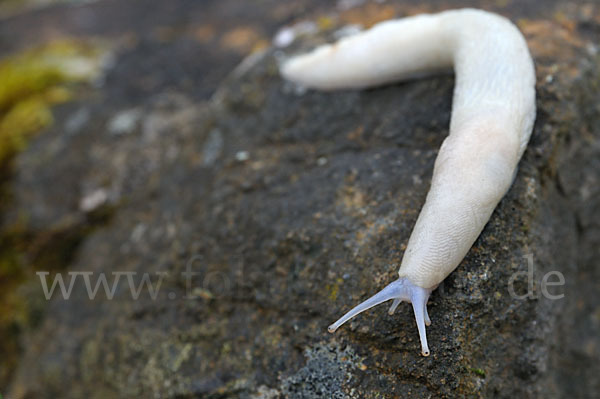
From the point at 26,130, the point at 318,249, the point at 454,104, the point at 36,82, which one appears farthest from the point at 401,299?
the point at 36,82

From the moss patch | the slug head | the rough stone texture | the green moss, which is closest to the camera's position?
the slug head

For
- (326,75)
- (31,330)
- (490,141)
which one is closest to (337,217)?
(490,141)

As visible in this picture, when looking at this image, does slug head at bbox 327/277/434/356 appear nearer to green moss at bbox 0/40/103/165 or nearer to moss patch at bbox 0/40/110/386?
moss patch at bbox 0/40/110/386

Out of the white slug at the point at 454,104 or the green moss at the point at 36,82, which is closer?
the white slug at the point at 454,104

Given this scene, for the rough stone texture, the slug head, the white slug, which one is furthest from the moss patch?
the slug head

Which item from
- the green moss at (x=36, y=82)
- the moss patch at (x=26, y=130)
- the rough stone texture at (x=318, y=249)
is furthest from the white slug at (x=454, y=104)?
the green moss at (x=36, y=82)

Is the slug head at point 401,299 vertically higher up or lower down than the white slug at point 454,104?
lower down

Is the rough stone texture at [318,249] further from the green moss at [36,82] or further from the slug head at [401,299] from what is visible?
the green moss at [36,82]

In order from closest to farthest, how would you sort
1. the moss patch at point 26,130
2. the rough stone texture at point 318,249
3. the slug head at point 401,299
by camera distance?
the slug head at point 401,299 < the rough stone texture at point 318,249 < the moss patch at point 26,130
